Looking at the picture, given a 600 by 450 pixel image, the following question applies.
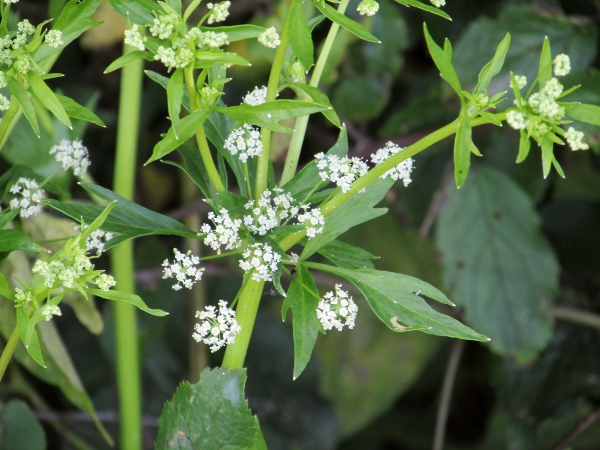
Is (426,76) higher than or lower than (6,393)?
higher

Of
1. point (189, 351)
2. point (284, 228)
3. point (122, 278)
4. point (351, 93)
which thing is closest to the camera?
point (284, 228)

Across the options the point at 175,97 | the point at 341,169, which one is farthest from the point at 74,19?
the point at 341,169

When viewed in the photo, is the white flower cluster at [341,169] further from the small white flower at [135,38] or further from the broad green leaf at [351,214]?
the small white flower at [135,38]

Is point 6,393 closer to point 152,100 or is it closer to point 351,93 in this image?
point 152,100

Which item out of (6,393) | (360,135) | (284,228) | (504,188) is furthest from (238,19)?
(284,228)

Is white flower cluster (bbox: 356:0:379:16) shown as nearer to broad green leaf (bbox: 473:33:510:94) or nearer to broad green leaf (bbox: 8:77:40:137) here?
broad green leaf (bbox: 473:33:510:94)
